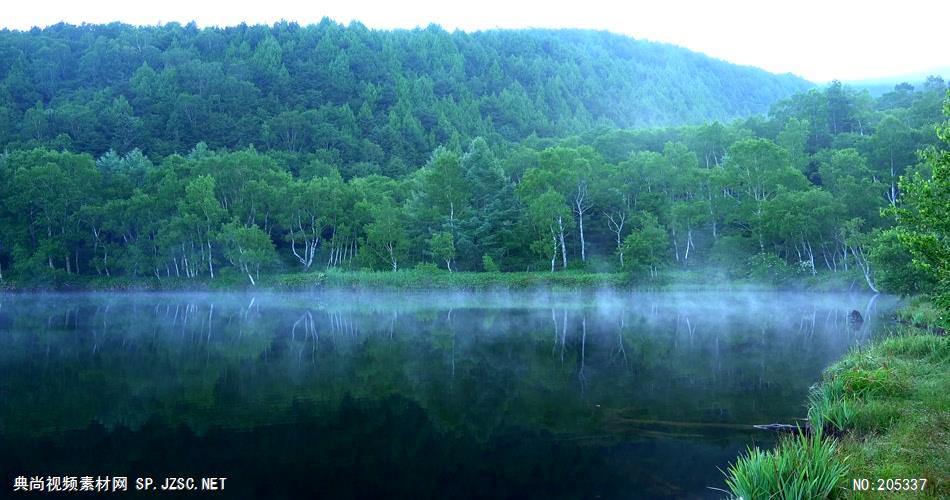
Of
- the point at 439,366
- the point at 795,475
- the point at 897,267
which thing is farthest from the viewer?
the point at 897,267

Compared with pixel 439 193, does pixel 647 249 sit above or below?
below

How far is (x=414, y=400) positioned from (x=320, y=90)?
123424mm

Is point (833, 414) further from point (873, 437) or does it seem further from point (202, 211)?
point (202, 211)

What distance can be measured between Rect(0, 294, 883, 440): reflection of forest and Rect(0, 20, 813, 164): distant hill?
7270 centimetres

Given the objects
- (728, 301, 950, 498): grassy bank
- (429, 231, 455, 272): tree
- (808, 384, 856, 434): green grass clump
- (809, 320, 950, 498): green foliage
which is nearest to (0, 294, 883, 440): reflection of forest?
(808, 384, 856, 434): green grass clump

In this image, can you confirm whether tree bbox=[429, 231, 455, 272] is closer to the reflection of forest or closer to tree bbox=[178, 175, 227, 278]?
the reflection of forest

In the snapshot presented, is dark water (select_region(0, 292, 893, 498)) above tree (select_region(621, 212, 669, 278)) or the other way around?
the other way around

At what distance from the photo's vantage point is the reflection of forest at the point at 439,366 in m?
17.3

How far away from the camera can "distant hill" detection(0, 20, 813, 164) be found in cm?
11068

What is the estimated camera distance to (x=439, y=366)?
80.4 ft

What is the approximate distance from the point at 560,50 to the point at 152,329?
159108 mm

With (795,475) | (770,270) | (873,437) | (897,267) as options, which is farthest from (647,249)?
(795,475)

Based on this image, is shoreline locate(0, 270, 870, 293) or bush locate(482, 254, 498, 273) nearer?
shoreline locate(0, 270, 870, 293)

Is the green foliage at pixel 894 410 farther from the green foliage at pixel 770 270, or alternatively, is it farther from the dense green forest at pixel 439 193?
the green foliage at pixel 770 270
